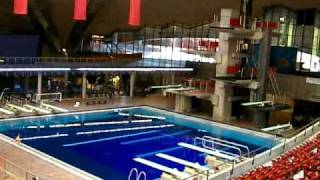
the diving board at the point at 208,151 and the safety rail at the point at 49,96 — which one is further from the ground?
the safety rail at the point at 49,96

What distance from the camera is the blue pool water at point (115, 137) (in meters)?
18.6

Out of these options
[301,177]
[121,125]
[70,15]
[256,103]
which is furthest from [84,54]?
[301,177]

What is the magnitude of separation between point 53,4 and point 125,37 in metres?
10.8

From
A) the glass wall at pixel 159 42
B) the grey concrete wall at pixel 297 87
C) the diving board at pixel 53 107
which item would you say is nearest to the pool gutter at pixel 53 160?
the diving board at pixel 53 107

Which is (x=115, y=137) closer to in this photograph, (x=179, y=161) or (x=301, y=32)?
(x=179, y=161)

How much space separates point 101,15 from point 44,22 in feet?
15.6

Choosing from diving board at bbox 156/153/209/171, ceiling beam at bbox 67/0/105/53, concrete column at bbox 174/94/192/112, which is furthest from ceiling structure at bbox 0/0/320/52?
diving board at bbox 156/153/209/171

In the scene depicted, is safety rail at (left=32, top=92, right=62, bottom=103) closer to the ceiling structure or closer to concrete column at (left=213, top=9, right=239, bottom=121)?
the ceiling structure

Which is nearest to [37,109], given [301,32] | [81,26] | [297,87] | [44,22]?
[44,22]

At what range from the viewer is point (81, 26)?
133 feet

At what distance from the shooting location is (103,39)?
4638cm

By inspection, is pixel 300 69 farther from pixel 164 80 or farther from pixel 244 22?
pixel 164 80

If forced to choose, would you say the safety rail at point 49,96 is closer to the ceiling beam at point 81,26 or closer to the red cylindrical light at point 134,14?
the ceiling beam at point 81,26

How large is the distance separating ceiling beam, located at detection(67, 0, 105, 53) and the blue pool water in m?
10.2
